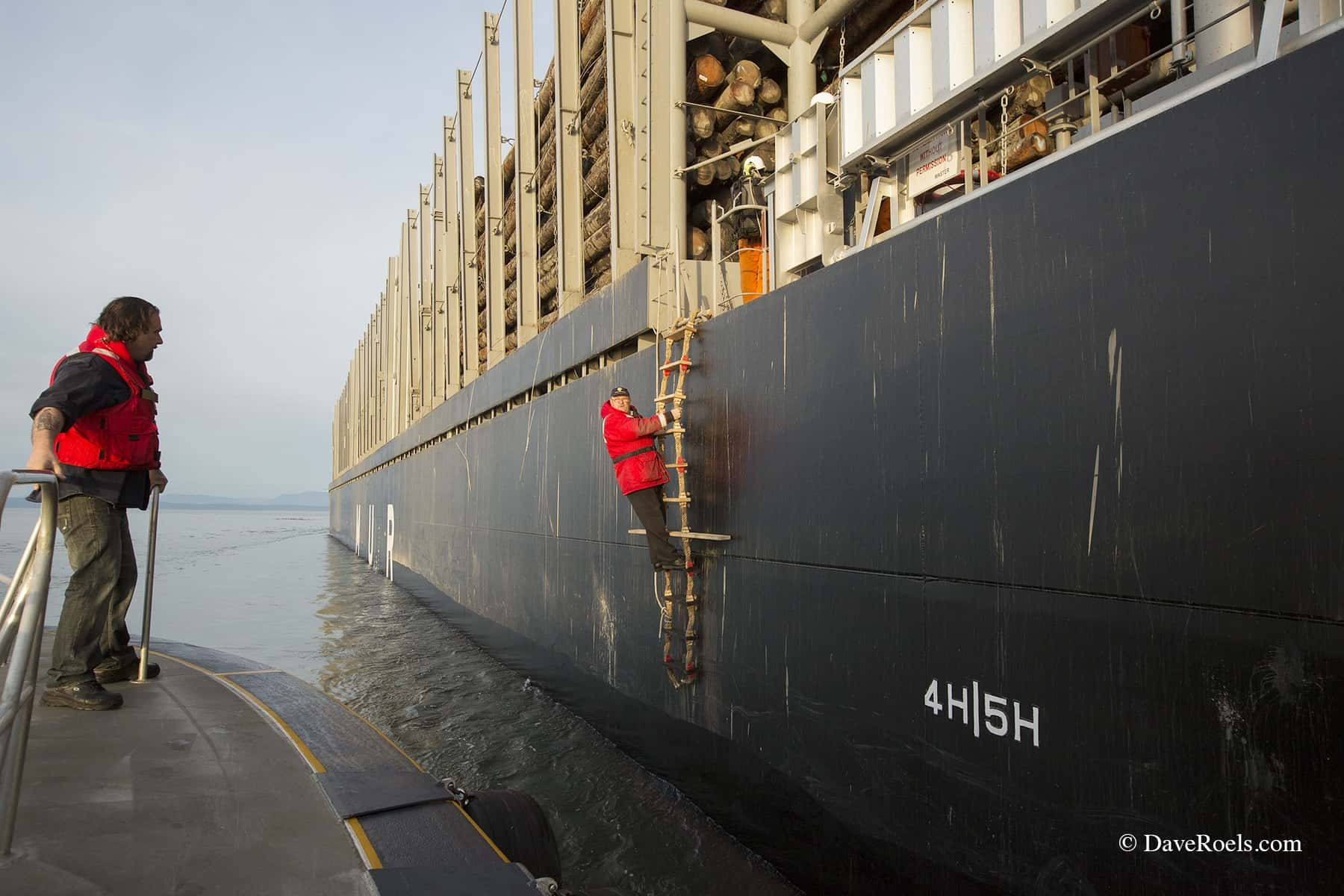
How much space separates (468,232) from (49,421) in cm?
1349

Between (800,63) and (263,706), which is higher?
(800,63)

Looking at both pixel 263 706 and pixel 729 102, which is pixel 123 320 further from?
pixel 729 102

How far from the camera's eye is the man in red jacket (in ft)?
17.4

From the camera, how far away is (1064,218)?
294 cm

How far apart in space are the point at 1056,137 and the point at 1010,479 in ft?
6.71

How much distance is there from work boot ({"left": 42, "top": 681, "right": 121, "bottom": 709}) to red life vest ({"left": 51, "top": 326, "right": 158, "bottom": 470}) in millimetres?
923

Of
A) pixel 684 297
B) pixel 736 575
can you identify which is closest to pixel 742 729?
pixel 736 575

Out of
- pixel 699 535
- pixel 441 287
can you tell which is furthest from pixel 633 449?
pixel 441 287

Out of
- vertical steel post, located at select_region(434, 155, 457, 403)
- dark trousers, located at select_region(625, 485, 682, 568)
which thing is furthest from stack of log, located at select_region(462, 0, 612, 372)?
dark trousers, located at select_region(625, 485, 682, 568)

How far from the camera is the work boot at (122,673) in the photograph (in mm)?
4012

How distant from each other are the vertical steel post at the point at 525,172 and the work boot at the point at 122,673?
7.29 m

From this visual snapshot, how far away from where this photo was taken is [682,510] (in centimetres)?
533

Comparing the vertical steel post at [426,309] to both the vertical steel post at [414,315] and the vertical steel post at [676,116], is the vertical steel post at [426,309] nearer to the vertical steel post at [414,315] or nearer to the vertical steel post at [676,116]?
the vertical steel post at [414,315]

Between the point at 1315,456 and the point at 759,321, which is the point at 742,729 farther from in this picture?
the point at 1315,456
